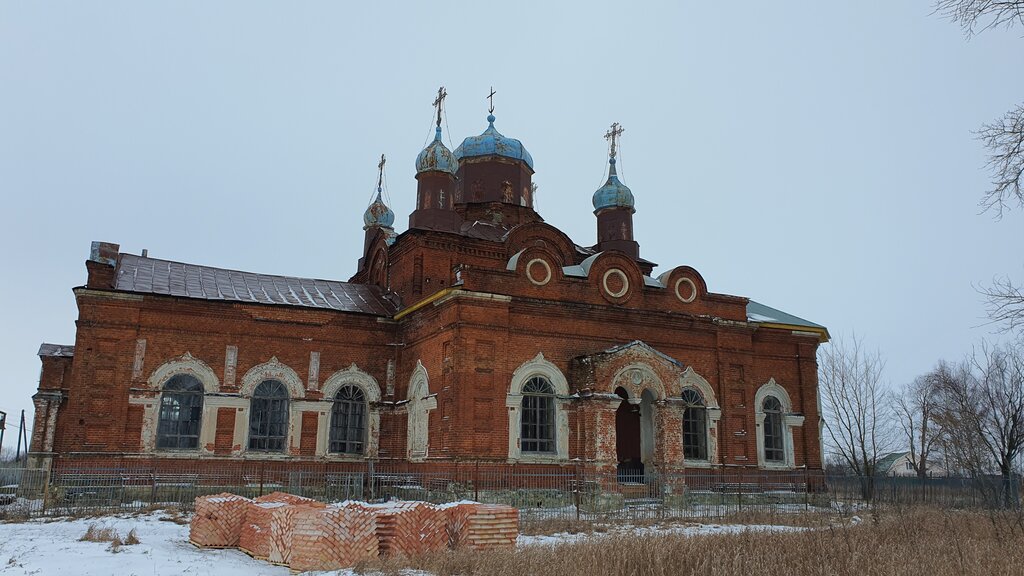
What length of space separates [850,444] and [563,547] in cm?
1849

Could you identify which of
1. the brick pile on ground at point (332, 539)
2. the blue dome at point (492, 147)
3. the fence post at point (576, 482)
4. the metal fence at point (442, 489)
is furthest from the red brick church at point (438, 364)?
the brick pile on ground at point (332, 539)

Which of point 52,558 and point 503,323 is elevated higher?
point 503,323

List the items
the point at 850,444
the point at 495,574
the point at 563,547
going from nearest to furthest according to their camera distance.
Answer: the point at 495,574 → the point at 563,547 → the point at 850,444

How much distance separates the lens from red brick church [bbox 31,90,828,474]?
16234 millimetres

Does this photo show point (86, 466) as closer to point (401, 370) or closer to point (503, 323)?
point (401, 370)

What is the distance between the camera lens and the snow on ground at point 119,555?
317 inches

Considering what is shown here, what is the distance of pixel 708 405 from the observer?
1898 cm

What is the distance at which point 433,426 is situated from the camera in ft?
54.9

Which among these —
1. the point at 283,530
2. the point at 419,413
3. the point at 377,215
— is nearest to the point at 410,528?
the point at 283,530

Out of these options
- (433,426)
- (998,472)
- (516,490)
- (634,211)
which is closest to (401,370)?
(433,426)

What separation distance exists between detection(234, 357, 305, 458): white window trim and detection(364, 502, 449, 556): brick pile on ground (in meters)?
9.04

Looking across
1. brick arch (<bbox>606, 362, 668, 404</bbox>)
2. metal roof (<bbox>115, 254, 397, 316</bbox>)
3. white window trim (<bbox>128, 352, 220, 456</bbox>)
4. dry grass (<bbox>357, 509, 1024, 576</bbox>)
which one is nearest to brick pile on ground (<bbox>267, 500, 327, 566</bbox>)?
dry grass (<bbox>357, 509, 1024, 576</bbox>)

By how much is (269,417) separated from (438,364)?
169 inches

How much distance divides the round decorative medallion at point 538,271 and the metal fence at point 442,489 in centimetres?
426
